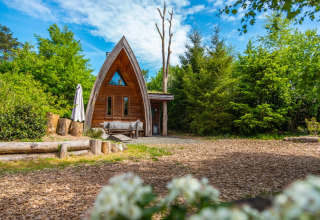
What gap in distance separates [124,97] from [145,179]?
452 inches

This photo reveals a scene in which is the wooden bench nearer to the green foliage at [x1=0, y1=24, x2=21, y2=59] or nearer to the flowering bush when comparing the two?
the flowering bush

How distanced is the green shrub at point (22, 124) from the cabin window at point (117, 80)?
834cm

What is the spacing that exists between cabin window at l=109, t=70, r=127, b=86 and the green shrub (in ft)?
27.4

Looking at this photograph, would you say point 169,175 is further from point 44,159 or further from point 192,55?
point 192,55

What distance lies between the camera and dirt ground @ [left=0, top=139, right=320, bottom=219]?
323 cm

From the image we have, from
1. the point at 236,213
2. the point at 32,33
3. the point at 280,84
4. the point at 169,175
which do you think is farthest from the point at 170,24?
the point at 236,213

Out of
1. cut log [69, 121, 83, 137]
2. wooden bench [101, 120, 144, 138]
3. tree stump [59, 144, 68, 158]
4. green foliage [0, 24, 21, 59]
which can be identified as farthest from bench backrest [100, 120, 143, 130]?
green foliage [0, 24, 21, 59]

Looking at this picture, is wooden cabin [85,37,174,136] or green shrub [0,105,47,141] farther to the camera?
wooden cabin [85,37,174,136]

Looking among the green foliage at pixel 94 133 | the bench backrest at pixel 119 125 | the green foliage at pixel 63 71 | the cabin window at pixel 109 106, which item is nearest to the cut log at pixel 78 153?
the green foliage at pixel 94 133

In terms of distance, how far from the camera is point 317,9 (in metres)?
3.75

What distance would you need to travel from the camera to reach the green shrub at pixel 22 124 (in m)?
6.66

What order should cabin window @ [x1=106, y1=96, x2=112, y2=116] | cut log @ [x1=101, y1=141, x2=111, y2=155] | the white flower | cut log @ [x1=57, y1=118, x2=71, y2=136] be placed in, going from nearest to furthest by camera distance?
the white flower
cut log @ [x1=101, y1=141, x2=111, y2=155]
cut log @ [x1=57, y1=118, x2=71, y2=136]
cabin window @ [x1=106, y1=96, x2=112, y2=116]

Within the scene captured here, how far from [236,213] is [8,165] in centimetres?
660

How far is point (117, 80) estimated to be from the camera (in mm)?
15672
